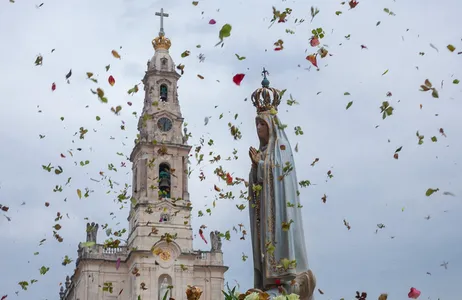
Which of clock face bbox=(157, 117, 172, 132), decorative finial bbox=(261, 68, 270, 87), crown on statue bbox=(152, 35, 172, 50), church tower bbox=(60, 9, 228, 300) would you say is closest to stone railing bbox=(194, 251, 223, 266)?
church tower bbox=(60, 9, 228, 300)

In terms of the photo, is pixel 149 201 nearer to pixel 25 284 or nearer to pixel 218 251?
pixel 218 251

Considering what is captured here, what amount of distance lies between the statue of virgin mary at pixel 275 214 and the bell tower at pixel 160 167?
33656mm

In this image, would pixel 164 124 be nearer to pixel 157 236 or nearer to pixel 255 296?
pixel 157 236

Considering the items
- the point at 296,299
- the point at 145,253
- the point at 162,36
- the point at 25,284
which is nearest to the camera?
the point at 296,299

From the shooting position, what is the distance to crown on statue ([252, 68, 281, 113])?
26.4ft

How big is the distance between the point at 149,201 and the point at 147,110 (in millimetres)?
6864

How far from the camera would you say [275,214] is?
714 centimetres

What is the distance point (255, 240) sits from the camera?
→ 7387 mm

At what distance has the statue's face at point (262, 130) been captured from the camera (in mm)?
7848

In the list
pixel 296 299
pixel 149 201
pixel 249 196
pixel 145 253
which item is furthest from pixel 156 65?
pixel 296 299

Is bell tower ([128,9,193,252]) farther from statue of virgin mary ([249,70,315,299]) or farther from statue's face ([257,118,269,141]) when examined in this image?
statue of virgin mary ([249,70,315,299])

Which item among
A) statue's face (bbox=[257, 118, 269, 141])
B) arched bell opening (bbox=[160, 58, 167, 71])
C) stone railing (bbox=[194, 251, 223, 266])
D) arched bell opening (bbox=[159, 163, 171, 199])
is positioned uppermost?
arched bell opening (bbox=[160, 58, 167, 71])

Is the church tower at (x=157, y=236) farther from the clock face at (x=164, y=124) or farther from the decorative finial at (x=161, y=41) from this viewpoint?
the decorative finial at (x=161, y=41)

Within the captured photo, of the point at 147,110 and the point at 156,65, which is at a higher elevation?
the point at 156,65
